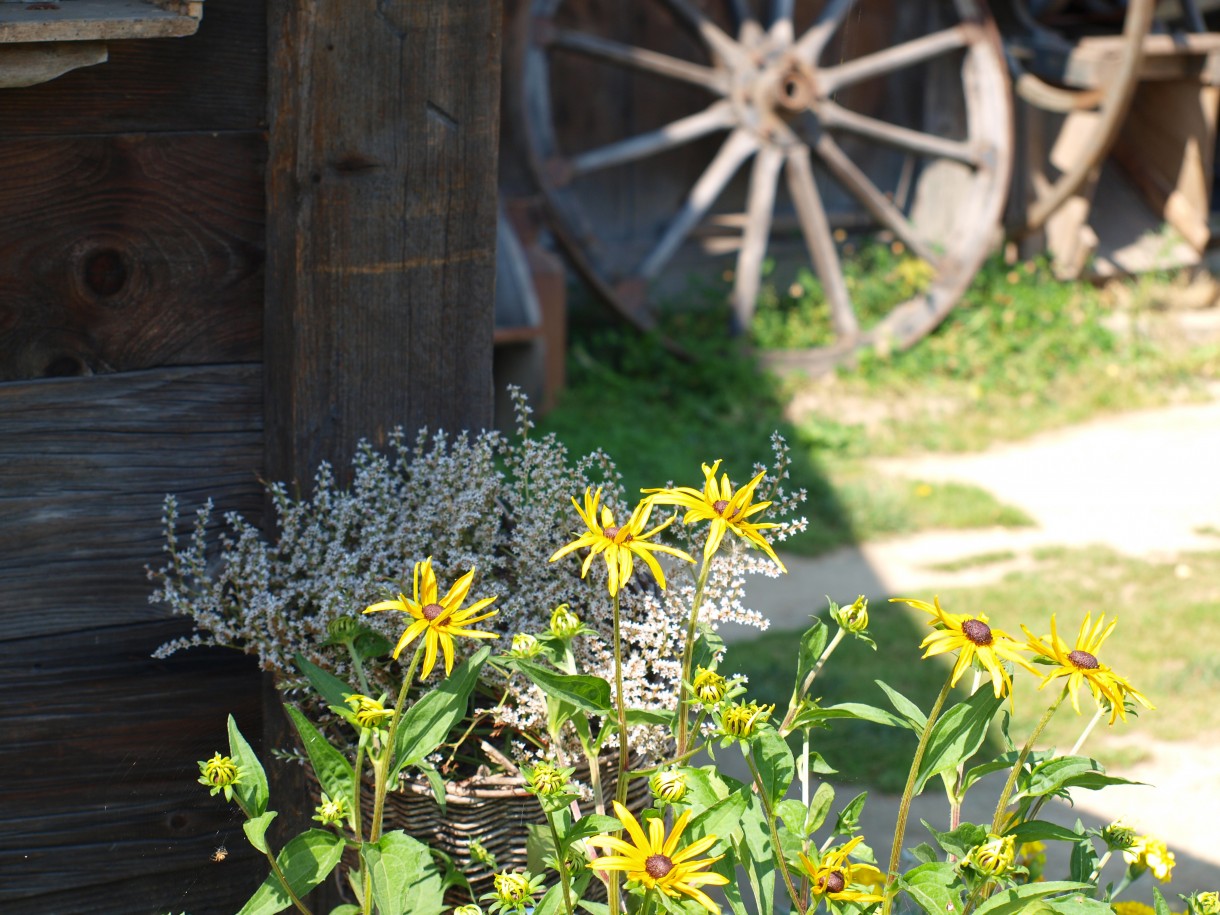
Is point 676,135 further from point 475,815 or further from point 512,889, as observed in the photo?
point 512,889

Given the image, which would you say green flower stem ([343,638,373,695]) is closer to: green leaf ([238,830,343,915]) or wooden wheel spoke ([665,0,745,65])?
green leaf ([238,830,343,915])

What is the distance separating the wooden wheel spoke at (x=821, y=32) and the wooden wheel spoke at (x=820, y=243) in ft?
1.30

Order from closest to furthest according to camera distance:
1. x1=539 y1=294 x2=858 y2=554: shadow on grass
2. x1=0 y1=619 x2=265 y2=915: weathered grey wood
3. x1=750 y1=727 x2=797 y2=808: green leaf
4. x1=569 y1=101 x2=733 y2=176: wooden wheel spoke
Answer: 1. x1=750 y1=727 x2=797 y2=808: green leaf
2. x1=0 y1=619 x2=265 y2=915: weathered grey wood
3. x1=539 y1=294 x2=858 y2=554: shadow on grass
4. x1=569 y1=101 x2=733 y2=176: wooden wheel spoke

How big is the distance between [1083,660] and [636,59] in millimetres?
4734

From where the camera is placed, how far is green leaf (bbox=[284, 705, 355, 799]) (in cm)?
130

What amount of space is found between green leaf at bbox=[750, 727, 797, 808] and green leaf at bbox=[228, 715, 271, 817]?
462 millimetres

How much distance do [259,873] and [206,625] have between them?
0.45 metres

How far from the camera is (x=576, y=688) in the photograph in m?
1.26

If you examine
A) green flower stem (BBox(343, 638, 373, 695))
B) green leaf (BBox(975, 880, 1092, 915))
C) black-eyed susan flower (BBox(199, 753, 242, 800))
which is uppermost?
green flower stem (BBox(343, 638, 373, 695))

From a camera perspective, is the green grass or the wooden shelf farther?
the green grass

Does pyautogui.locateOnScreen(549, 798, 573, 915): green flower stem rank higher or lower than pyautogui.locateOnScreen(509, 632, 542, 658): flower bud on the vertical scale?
lower

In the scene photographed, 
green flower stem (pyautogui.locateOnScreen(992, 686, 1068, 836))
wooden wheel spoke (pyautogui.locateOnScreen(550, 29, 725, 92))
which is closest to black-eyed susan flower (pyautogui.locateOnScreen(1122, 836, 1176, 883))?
green flower stem (pyautogui.locateOnScreen(992, 686, 1068, 836))

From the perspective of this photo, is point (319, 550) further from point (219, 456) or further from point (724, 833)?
point (724, 833)

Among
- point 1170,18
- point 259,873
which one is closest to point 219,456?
point 259,873
